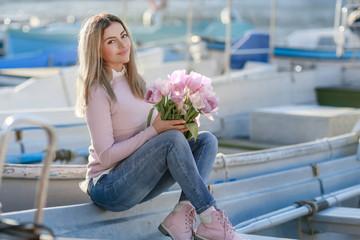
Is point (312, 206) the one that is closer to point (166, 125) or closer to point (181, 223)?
point (181, 223)

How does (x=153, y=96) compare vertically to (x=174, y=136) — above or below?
above

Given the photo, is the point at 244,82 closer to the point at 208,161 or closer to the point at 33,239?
the point at 208,161

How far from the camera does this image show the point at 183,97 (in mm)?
3051

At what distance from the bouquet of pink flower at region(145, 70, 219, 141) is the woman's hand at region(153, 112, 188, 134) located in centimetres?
3

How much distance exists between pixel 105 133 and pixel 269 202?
1836 millimetres

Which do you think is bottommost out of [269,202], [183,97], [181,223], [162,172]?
[269,202]

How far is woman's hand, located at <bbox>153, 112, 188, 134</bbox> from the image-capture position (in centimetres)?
303

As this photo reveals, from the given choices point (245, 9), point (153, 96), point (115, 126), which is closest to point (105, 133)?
point (115, 126)

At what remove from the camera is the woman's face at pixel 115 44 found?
3.18 meters

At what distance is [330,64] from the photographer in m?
10.1

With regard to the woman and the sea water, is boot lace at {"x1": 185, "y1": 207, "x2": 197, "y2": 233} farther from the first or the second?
the sea water

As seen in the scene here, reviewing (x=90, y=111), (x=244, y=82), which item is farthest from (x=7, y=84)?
(x=90, y=111)

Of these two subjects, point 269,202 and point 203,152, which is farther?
point 269,202

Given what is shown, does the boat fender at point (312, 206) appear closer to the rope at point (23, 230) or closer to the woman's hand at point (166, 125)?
the woman's hand at point (166, 125)
